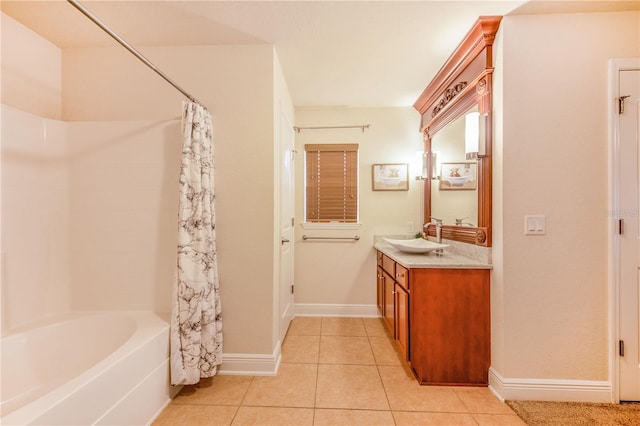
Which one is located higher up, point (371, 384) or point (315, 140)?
point (315, 140)

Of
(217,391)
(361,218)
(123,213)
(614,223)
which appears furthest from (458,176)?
(123,213)

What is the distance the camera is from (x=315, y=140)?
325 cm

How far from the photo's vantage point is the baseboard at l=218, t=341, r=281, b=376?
202cm

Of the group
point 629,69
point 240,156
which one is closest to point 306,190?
point 240,156

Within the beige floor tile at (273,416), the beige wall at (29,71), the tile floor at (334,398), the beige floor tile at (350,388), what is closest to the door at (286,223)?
the tile floor at (334,398)

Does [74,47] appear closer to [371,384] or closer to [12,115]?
[12,115]

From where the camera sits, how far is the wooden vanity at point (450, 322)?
1868 mm

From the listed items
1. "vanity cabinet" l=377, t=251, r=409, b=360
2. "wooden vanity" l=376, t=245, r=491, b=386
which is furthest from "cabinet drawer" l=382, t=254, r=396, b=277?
"wooden vanity" l=376, t=245, r=491, b=386

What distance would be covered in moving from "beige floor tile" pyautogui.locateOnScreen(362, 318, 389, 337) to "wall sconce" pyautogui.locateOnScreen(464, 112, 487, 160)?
1871mm

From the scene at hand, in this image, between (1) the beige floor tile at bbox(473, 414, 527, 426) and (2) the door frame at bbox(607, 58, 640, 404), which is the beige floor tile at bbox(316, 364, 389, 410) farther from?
(2) the door frame at bbox(607, 58, 640, 404)

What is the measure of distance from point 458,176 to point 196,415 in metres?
2.62

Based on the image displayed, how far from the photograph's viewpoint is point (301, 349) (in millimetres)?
2402

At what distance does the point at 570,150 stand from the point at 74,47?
3.68 metres

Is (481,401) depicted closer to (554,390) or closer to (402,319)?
(554,390)
